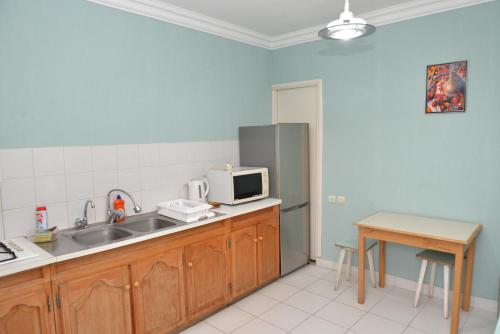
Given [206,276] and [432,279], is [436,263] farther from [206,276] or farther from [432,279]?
[206,276]

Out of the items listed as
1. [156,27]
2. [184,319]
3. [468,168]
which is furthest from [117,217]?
[468,168]

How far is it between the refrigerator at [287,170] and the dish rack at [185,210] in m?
0.98

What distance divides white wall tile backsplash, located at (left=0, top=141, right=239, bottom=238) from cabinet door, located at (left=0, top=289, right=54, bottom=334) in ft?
2.01

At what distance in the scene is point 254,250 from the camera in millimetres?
3330

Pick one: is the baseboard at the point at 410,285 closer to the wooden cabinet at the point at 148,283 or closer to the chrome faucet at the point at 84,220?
the wooden cabinet at the point at 148,283

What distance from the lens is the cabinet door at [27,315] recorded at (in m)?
1.81

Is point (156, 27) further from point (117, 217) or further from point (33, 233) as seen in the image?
point (33, 233)

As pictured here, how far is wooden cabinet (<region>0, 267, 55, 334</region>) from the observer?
1.81 meters

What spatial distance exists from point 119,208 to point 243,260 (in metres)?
1.23

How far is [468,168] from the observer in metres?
2.98

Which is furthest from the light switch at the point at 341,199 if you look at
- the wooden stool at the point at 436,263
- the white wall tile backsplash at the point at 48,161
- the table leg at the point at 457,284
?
the white wall tile backsplash at the point at 48,161

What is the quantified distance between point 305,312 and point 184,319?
107 cm

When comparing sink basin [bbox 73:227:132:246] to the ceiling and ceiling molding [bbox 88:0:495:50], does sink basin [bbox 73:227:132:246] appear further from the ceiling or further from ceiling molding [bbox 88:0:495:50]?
the ceiling

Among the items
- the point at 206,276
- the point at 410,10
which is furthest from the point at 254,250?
the point at 410,10
